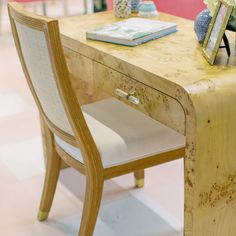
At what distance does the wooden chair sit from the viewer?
1.33 metres

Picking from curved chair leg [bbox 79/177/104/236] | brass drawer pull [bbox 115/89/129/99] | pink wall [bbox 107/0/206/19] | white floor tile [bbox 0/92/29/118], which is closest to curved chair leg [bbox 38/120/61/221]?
curved chair leg [bbox 79/177/104/236]

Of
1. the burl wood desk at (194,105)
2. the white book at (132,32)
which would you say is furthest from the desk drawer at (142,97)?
the white book at (132,32)

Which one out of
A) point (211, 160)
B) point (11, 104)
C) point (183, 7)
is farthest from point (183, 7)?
point (211, 160)

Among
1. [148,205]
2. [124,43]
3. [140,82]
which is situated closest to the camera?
[140,82]

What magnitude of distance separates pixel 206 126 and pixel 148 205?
813mm

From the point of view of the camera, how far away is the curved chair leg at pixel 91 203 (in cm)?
148

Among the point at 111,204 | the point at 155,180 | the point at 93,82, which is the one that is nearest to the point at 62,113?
the point at 93,82

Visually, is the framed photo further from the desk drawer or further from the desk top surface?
the desk drawer

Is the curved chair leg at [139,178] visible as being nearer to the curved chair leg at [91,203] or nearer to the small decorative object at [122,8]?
the curved chair leg at [91,203]

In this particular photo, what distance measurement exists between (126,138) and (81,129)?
20cm

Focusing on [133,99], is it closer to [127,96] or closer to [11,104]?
[127,96]

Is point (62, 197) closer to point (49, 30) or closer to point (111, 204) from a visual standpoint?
point (111, 204)

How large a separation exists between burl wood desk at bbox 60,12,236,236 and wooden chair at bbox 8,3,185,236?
0.54 feet

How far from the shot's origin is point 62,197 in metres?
1.99
